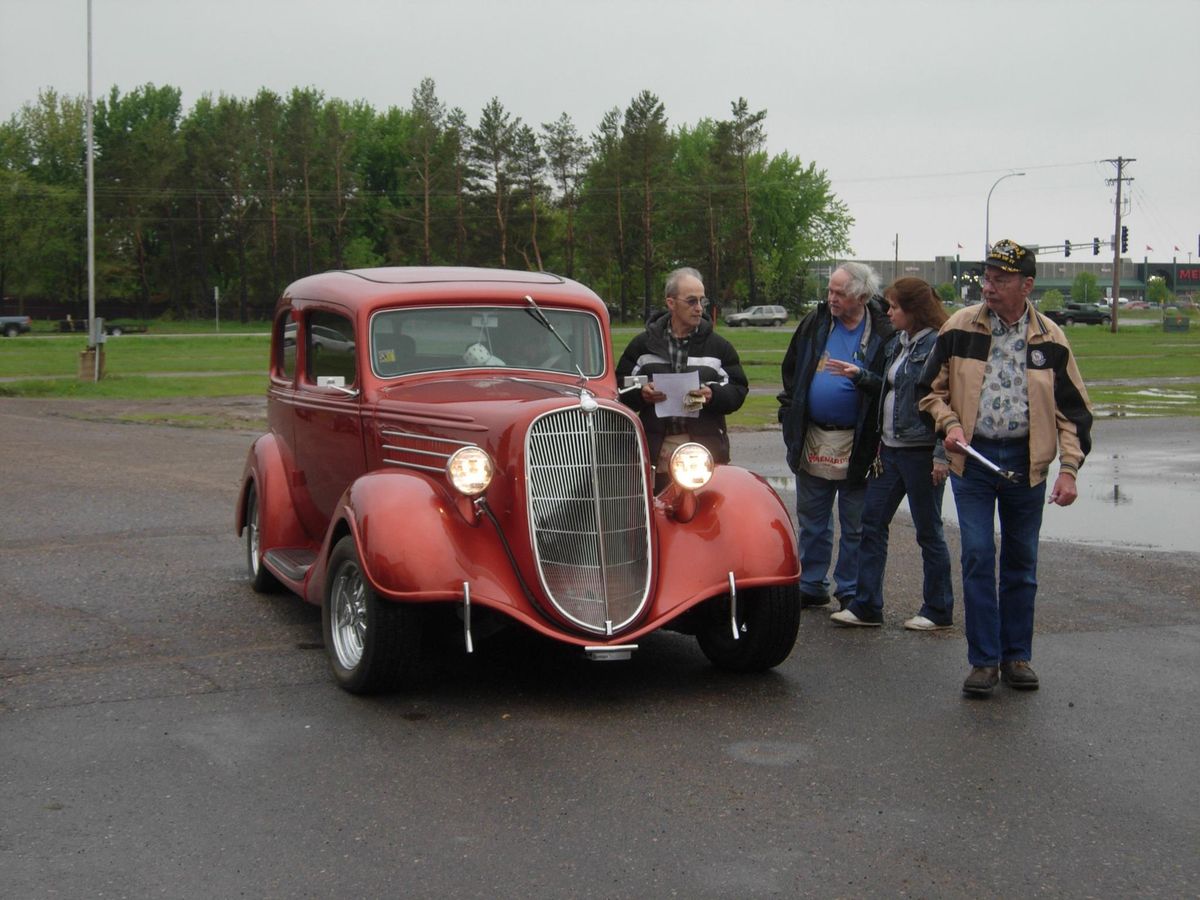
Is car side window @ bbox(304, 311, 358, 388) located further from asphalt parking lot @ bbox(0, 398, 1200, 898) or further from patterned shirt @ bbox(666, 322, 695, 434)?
patterned shirt @ bbox(666, 322, 695, 434)

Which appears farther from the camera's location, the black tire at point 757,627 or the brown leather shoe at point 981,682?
the black tire at point 757,627

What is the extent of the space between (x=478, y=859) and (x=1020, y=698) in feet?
9.76

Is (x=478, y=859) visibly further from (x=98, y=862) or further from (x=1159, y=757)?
(x=1159, y=757)

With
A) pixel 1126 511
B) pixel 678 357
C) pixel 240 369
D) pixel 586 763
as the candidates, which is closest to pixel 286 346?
pixel 678 357

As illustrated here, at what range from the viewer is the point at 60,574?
908cm

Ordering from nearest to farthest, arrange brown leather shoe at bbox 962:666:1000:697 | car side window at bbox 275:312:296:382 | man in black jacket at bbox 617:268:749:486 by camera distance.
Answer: brown leather shoe at bbox 962:666:1000:697 → man in black jacket at bbox 617:268:749:486 → car side window at bbox 275:312:296:382

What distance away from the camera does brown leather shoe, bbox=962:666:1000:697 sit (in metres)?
6.18

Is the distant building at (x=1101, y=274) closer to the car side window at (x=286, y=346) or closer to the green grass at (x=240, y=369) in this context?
the green grass at (x=240, y=369)

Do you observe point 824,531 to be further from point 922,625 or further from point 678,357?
point 678,357

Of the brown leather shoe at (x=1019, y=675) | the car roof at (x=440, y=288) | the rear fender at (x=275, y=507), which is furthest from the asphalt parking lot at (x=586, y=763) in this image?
the car roof at (x=440, y=288)

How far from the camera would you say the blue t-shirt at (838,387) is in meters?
7.92

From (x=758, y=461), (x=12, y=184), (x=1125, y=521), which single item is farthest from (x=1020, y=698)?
(x=12, y=184)

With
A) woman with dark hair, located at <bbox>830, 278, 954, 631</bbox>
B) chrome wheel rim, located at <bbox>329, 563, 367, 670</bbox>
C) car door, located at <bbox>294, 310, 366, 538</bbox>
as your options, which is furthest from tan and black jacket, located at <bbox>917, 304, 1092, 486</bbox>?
car door, located at <bbox>294, 310, 366, 538</bbox>

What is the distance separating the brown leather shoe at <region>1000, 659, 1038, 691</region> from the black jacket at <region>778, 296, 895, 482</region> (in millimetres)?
1775
